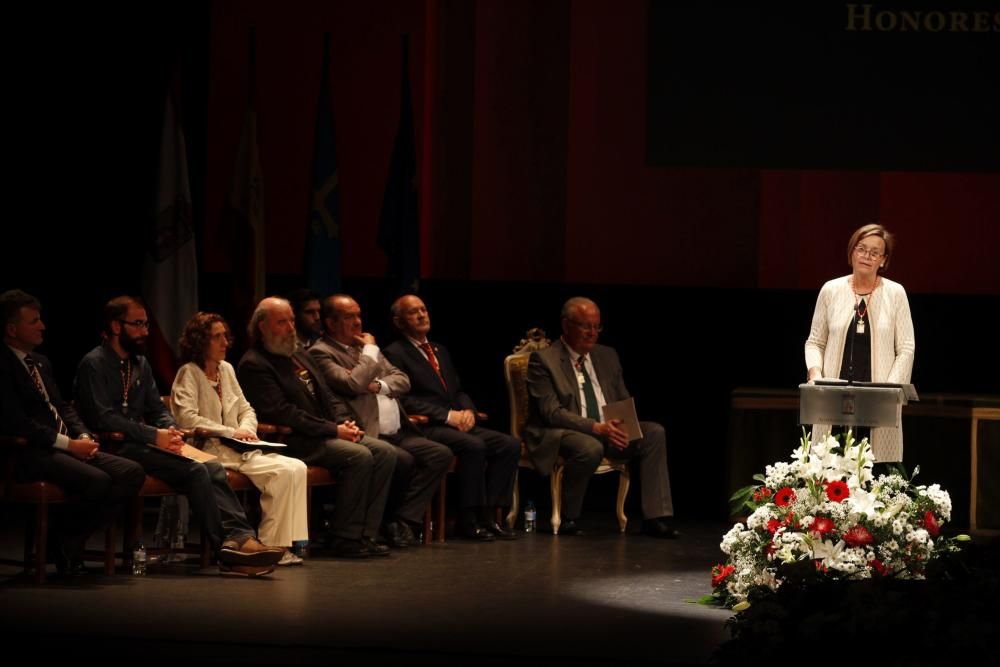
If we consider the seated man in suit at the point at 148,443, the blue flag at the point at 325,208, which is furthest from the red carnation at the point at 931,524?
the blue flag at the point at 325,208

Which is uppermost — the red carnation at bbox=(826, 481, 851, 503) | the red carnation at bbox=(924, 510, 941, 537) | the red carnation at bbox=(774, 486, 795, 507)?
the red carnation at bbox=(826, 481, 851, 503)

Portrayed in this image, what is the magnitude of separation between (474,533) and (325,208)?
1919 mm

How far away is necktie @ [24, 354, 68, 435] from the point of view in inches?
223

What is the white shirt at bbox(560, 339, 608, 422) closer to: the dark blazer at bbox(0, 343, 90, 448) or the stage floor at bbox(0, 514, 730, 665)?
the stage floor at bbox(0, 514, 730, 665)

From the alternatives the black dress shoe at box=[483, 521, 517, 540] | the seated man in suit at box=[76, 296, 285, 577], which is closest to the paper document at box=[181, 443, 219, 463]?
the seated man in suit at box=[76, 296, 285, 577]

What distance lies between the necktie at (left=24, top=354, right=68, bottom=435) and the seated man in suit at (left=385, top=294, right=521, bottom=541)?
6.19ft

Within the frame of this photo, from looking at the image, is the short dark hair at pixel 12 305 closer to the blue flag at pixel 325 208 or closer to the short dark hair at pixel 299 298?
the short dark hair at pixel 299 298

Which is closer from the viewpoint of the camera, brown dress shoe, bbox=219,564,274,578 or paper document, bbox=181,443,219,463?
brown dress shoe, bbox=219,564,274,578

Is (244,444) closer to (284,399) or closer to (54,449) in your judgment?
(284,399)

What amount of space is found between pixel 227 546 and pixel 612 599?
1.47 meters

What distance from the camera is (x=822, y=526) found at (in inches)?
194

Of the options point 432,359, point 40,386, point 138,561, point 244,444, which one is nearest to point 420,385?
point 432,359

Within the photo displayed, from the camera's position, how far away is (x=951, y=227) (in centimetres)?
823

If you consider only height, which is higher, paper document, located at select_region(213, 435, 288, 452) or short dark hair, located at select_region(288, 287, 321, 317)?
short dark hair, located at select_region(288, 287, 321, 317)
